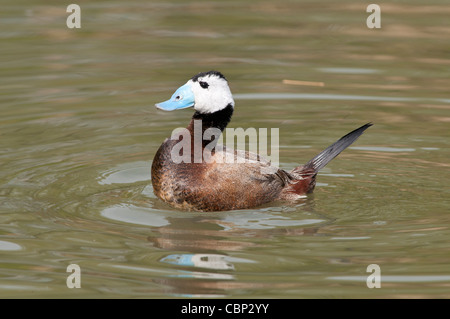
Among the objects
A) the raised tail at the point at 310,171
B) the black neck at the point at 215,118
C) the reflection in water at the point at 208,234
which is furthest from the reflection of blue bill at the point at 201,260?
the raised tail at the point at 310,171

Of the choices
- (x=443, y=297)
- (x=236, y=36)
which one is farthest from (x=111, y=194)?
(x=236, y=36)

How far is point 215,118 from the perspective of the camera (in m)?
7.31

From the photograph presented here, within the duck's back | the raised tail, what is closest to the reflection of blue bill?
the duck's back

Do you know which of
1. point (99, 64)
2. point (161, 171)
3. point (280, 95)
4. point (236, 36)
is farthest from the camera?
point (236, 36)

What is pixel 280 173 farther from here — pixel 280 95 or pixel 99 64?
pixel 99 64

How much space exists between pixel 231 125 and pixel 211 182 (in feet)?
8.75

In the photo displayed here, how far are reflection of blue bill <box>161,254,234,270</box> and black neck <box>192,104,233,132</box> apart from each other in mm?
1498

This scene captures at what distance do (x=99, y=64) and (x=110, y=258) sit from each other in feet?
20.0

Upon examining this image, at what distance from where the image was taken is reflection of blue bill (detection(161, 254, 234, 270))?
19.6 feet

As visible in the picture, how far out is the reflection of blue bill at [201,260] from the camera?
5.97 meters

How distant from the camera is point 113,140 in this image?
9203mm

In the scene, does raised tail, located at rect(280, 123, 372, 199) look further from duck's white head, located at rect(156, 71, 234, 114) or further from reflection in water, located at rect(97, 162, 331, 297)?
duck's white head, located at rect(156, 71, 234, 114)

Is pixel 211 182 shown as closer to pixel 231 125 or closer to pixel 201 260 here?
pixel 201 260

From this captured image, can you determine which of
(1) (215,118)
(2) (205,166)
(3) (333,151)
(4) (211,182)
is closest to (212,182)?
(4) (211,182)
